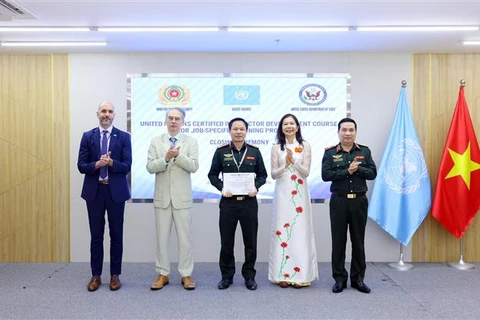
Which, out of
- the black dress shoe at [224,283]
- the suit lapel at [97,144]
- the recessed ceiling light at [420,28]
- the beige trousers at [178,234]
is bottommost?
the black dress shoe at [224,283]

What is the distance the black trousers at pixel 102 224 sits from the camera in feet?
14.4

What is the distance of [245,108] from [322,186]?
1.38 meters

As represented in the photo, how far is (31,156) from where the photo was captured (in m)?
5.65

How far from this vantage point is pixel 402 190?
212 inches

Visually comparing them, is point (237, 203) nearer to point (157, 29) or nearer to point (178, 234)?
point (178, 234)

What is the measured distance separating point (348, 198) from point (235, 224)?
1.12 meters

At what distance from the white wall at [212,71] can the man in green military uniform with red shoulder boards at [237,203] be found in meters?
1.24

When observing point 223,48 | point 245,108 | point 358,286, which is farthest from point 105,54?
point 358,286

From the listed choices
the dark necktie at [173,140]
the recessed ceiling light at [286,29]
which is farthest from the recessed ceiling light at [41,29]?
the recessed ceiling light at [286,29]

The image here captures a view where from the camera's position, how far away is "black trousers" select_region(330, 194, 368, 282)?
431cm

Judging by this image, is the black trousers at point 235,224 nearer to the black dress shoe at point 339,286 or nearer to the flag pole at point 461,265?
the black dress shoe at point 339,286

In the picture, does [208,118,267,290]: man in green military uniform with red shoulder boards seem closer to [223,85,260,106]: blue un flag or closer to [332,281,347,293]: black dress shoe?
[332,281,347,293]: black dress shoe

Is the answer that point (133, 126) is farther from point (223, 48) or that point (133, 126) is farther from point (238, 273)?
point (238, 273)

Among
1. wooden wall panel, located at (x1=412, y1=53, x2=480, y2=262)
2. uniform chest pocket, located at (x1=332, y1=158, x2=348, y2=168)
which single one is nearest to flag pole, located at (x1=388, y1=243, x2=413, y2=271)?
wooden wall panel, located at (x1=412, y1=53, x2=480, y2=262)
